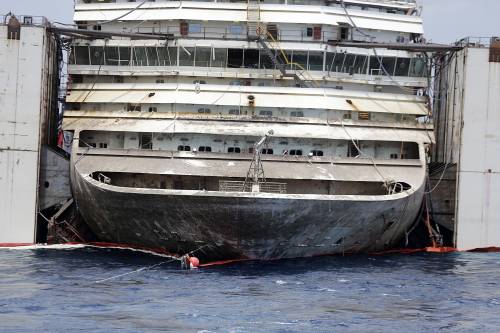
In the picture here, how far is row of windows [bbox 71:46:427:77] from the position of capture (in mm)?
44344

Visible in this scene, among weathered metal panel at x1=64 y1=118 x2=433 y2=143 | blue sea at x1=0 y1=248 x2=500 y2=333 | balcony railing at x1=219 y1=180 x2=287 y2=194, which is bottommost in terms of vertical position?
blue sea at x1=0 y1=248 x2=500 y2=333

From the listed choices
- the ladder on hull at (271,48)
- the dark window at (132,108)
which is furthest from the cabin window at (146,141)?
the ladder on hull at (271,48)

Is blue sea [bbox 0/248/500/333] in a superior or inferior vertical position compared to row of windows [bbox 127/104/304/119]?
inferior

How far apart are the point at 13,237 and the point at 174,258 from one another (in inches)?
313

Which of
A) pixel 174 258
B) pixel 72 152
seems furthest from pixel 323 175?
pixel 72 152

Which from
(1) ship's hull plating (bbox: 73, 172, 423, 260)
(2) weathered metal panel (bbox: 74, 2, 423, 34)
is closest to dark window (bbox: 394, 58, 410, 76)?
(2) weathered metal panel (bbox: 74, 2, 423, 34)

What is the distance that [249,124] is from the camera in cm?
4147

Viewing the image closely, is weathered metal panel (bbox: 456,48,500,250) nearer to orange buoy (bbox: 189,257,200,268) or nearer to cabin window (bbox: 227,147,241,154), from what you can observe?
cabin window (bbox: 227,147,241,154)

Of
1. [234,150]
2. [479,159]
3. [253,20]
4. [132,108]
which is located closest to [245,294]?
[234,150]

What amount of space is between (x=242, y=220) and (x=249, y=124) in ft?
21.3

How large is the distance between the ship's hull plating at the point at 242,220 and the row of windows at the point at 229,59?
24.0 feet

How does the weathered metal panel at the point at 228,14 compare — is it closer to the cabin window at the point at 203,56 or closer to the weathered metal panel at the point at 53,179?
the cabin window at the point at 203,56

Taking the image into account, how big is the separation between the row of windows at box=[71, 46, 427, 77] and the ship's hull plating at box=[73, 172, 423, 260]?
732cm

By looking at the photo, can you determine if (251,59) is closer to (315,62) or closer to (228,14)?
(228,14)
